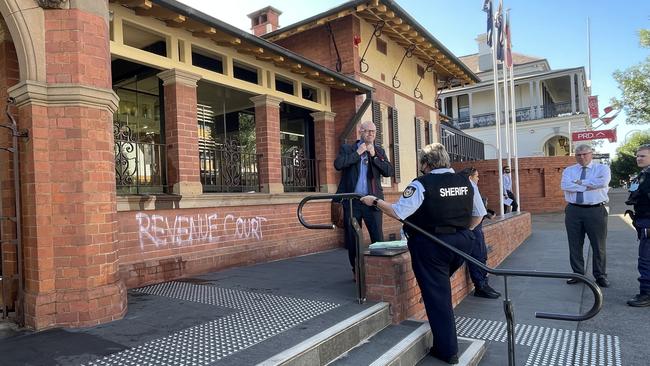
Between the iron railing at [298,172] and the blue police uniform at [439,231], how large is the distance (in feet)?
17.2

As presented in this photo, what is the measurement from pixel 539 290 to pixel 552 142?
32.2 m

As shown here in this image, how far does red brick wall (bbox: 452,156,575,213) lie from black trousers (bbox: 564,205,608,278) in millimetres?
12063

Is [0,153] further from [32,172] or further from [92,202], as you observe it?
[92,202]

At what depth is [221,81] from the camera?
6.78 metres

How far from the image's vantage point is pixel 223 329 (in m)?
3.44

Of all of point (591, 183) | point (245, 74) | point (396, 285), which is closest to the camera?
point (396, 285)

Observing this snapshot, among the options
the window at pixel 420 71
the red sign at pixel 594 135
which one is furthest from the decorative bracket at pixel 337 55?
the red sign at pixel 594 135

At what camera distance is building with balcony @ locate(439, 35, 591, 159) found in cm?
2969

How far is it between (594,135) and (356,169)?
53.5 ft

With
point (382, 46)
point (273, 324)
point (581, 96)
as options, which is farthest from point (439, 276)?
point (581, 96)

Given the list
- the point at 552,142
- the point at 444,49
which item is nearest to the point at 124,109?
the point at 444,49

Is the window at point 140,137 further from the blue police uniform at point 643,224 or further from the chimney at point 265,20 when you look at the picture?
the chimney at point 265,20

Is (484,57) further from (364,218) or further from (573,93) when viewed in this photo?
(364,218)

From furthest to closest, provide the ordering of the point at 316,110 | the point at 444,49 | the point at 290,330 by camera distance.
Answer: the point at 444,49, the point at 316,110, the point at 290,330
